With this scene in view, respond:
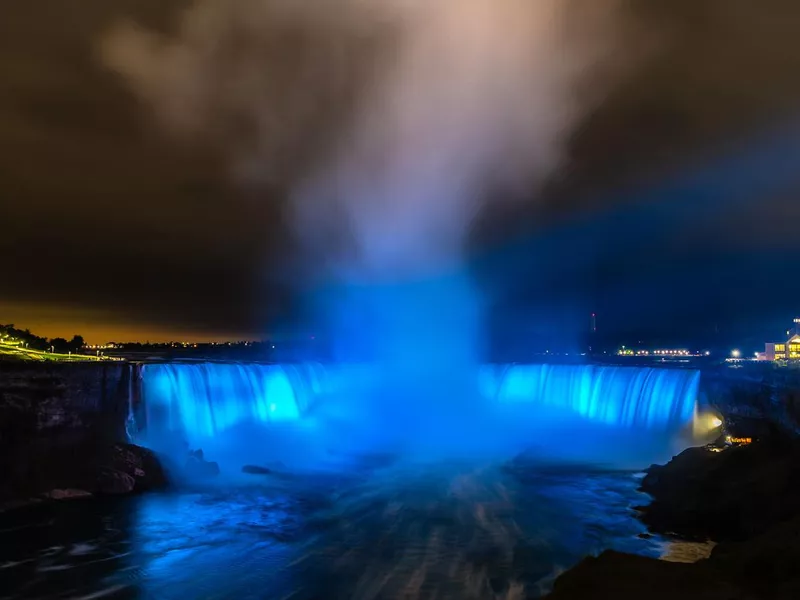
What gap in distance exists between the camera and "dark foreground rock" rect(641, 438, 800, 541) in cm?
1515

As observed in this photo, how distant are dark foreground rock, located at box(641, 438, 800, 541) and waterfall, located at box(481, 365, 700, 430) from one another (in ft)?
38.7

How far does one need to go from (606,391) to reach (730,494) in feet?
73.4

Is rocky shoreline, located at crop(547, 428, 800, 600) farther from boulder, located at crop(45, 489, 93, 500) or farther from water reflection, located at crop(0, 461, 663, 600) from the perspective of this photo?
boulder, located at crop(45, 489, 93, 500)

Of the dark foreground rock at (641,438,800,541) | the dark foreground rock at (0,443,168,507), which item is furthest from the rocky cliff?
the dark foreground rock at (641,438,800,541)

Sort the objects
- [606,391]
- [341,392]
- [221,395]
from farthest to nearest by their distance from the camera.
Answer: [341,392]
[606,391]
[221,395]

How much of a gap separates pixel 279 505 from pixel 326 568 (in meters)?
6.90

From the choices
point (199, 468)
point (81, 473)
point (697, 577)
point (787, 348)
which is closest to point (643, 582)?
point (697, 577)

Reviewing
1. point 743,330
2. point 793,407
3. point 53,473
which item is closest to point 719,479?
point 793,407

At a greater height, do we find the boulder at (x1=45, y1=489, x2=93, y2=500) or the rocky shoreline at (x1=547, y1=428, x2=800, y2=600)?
the rocky shoreline at (x1=547, y1=428, x2=800, y2=600)

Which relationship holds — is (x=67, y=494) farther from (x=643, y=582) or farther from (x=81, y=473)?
(x=643, y=582)

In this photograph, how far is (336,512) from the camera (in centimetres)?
2062

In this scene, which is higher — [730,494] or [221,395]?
[221,395]

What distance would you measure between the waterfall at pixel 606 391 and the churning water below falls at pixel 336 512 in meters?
0.15

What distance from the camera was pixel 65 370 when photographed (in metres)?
23.1
